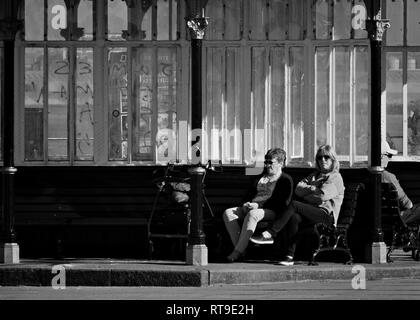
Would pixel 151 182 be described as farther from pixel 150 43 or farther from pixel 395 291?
pixel 395 291

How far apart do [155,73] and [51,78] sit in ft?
4.51

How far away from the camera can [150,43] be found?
2339 cm

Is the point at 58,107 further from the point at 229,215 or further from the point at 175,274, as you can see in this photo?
the point at 175,274

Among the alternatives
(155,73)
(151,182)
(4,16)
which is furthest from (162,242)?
(4,16)

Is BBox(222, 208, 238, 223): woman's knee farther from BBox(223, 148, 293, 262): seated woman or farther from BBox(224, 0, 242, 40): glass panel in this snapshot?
BBox(224, 0, 242, 40): glass panel

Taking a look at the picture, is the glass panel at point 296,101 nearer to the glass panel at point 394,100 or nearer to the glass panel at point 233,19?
the glass panel at point 233,19

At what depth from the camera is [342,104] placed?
→ 76.3 feet

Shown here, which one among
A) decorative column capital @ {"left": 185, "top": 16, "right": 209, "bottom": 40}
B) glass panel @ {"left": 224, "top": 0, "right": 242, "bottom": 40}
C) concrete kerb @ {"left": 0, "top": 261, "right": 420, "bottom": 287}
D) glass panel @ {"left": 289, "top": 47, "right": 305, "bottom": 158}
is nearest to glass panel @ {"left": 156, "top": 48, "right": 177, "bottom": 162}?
glass panel @ {"left": 224, "top": 0, "right": 242, "bottom": 40}

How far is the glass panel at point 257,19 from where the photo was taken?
23.3 meters

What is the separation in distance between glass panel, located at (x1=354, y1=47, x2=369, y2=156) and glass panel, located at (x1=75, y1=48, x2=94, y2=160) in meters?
3.50

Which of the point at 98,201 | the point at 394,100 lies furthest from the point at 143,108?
the point at 394,100

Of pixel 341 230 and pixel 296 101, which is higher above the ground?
pixel 296 101

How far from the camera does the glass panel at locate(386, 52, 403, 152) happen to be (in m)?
23.3

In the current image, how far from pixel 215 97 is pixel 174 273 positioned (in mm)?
3683
